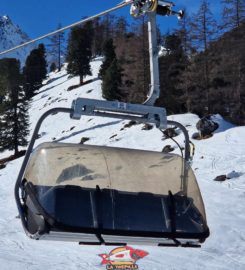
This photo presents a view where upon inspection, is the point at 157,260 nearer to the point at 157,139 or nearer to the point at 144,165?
the point at 144,165

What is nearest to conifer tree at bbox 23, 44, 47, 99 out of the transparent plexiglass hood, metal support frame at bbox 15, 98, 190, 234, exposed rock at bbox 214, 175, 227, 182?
exposed rock at bbox 214, 175, 227, 182

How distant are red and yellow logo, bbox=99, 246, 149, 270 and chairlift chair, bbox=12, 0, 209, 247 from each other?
248 inches

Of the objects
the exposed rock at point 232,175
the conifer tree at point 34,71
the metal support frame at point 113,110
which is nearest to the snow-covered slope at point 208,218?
the exposed rock at point 232,175

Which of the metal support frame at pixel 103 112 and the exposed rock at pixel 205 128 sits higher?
the exposed rock at pixel 205 128

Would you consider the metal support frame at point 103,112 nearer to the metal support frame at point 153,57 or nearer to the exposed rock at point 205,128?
the metal support frame at point 153,57

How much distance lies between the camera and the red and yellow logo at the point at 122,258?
1064 centimetres

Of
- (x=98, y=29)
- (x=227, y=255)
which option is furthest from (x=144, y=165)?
(x=98, y=29)

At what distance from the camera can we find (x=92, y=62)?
7044 cm

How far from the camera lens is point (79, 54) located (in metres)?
60.8

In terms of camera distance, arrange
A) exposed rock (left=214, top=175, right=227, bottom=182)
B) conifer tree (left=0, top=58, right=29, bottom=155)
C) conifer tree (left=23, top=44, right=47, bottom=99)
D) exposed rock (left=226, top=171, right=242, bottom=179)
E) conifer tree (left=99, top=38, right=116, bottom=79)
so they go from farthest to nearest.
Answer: conifer tree (left=23, top=44, right=47, bottom=99) < conifer tree (left=99, top=38, right=116, bottom=79) < conifer tree (left=0, top=58, right=29, bottom=155) < exposed rock (left=226, top=171, right=242, bottom=179) < exposed rock (left=214, top=175, right=227, bottom=182)

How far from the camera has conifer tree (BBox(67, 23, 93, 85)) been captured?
194ft

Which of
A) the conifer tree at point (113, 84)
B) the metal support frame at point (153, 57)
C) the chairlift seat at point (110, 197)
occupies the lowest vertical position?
the chairlift seat at point (110, 197)

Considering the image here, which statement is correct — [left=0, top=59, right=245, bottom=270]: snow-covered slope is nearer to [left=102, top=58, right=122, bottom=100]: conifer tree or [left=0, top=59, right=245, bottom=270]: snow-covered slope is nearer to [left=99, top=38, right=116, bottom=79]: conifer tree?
[left=102, top=58, right=122, bottom=100]: conifer tree

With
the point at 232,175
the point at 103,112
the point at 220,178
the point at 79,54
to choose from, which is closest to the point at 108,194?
the point at 103,112
